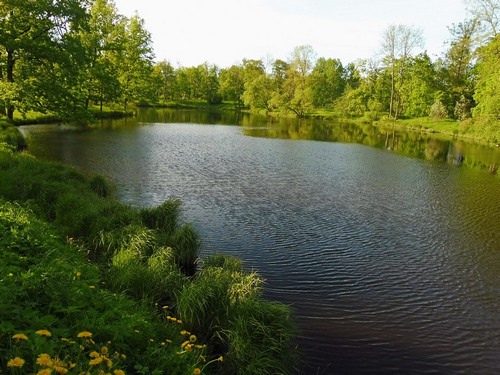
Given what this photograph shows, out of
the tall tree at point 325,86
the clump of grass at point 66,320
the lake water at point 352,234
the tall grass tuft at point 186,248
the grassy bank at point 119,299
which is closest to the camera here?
the clump of grass at point 66,320

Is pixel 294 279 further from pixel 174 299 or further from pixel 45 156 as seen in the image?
pixel 45 156

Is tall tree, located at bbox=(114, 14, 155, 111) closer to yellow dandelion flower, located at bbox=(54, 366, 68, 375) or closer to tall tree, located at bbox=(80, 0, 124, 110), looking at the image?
tall tree, located at bbox=(80, 0, 124, 110)

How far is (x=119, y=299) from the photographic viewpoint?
7.27 m

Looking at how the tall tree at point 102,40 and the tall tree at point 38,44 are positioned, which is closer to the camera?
the tall tree at point 38,44

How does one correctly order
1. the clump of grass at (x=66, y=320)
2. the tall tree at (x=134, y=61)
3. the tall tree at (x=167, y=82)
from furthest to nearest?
the tall tree at (x=167, y=82) → the tall tree at (x=134, y=61) → the clump of grass at (x=66, y=320)

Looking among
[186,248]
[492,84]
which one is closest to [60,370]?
[186,248]

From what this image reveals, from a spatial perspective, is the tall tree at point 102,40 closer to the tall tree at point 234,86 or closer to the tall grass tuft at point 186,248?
the tall grass tuft at point 186,248

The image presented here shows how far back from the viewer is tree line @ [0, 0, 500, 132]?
23.4 meters

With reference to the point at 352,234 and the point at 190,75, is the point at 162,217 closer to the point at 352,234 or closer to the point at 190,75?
the point at 352,234

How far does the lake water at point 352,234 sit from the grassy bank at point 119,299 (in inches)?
69.5

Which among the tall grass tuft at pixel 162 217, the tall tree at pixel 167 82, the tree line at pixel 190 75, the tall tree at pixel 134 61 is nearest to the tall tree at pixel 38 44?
the tree line at pixel 190 75

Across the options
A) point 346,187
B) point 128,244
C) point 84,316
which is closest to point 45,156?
point 128,244

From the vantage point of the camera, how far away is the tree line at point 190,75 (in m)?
23.4

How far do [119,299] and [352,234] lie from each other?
11.4 metres
